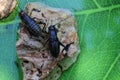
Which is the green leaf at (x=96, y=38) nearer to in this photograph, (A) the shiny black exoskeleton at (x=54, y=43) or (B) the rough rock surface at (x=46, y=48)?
(B) the rough rock surface at (x=46, y=48)

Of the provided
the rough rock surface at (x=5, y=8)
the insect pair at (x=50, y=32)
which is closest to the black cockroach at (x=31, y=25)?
the insect pair at (x=50, y=32)

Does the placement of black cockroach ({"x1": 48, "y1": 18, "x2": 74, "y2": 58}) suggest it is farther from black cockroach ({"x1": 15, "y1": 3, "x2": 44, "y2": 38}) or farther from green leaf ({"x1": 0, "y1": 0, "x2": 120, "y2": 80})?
green leaf ({"x1": 0, "y1": 0, "x2": 120, "y2": 80})

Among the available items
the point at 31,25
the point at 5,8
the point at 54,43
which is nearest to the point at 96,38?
the point at 54,43

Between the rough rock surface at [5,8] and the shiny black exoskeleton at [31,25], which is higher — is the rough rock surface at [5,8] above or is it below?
A: above

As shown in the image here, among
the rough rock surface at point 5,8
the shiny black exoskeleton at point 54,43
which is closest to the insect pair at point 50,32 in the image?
the shiny black exoskeleton at point 54,43

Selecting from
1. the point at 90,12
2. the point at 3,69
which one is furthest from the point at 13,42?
the point at 90,12

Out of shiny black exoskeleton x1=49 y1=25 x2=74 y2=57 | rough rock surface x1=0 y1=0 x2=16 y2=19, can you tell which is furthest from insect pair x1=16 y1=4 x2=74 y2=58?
rough rock surface x1=0 y1=0 x2=16 y2=19

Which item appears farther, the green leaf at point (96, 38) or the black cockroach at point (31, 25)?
the green leaf at point (96, 38)
